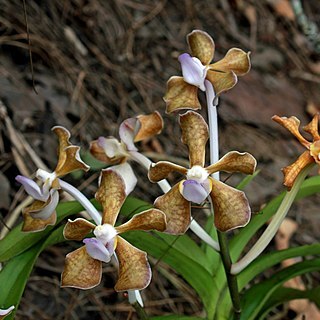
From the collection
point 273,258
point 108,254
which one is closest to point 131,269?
point 108,254

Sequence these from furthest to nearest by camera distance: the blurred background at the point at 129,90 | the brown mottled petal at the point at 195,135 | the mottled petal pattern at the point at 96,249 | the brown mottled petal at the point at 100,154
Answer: the blurred background at the point at 129,90 < the brown mottled petal at the point at 100,154 < the brown mottled petal at the point at 195,135 < the mottled petal pattern at the point at 96,249

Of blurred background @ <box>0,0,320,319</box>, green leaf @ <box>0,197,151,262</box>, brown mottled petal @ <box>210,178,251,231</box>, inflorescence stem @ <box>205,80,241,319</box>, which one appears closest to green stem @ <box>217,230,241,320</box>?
inflorescence stem @ <box>205,80,241,319</box>

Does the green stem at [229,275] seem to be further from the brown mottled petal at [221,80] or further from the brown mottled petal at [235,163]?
the brown mottled petal at [221,80]

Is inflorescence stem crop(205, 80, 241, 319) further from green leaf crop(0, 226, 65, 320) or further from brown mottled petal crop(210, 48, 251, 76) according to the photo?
green leaf crop(0, 226, 65, 320)

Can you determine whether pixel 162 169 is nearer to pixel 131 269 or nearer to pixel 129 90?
pixel 131 269

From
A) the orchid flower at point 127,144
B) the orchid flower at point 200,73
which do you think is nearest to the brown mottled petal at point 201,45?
the orchid flower at point 200,73
